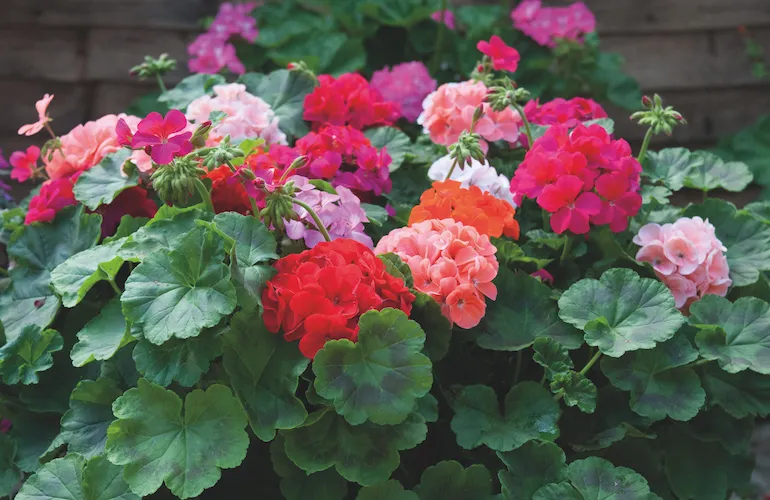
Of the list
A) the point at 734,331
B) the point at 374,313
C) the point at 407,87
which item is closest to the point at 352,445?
the point at 374,313

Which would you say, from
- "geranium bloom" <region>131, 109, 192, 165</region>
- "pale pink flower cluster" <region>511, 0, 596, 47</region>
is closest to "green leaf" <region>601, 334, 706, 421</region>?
"geranium bloom" <region>131, 109, 192, 165</region>

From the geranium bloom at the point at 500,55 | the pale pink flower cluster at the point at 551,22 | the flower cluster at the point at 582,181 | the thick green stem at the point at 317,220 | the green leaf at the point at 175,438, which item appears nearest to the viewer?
the green leaf at the point at 175,438

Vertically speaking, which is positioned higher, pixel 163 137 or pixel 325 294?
pixel 163 137

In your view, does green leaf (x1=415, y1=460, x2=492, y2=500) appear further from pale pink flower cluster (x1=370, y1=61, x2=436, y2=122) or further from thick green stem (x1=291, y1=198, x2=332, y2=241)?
pale pink flower cluster (x1=370, y1=61, x2=436, y2=122)

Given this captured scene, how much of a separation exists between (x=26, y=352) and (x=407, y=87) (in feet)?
3.21

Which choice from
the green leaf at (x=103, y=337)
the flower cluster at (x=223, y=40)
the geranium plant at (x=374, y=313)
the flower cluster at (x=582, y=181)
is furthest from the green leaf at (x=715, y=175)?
the flower cluster at (x=223, y=40)

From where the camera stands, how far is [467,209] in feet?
3.70

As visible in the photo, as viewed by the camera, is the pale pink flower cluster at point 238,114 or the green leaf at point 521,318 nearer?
the green leaf at point 521,318

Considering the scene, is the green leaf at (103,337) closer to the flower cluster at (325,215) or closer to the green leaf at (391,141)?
the flower cluster at (325,215)

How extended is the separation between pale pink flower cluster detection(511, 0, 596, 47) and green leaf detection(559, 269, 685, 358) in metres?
1.15

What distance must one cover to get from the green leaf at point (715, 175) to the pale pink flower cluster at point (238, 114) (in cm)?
74

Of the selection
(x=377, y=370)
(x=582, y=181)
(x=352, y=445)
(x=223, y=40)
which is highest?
(x=582, y=181)

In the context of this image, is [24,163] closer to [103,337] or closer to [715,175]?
[103,337]

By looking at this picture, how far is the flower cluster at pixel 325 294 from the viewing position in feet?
3.04
